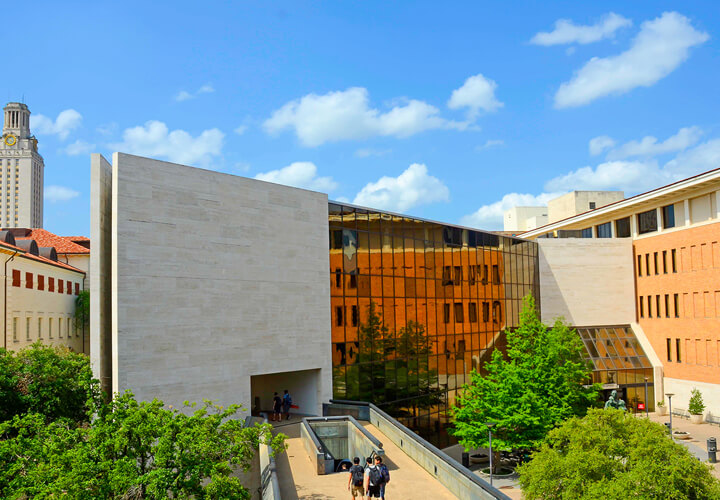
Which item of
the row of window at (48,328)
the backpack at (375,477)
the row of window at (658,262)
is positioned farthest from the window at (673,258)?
the row of window at (48,328)

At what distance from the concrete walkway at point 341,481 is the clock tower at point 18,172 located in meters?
154

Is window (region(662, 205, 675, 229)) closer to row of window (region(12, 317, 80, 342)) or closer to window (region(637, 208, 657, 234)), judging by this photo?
window (region(637, 208, 657, 234))

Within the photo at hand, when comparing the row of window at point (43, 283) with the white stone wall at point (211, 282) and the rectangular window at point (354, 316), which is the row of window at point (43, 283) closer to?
the white stone wall at point (211, 282)

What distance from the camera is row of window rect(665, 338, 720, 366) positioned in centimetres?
4275

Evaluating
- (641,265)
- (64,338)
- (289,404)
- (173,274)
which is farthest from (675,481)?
(64,338)

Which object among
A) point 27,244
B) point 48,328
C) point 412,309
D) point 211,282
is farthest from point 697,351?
point 27,244

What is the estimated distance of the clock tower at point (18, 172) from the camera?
15125 centimetres

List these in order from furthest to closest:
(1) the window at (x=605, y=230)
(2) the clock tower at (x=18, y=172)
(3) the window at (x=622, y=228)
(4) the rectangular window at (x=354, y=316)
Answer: (2) the clock tower at (x=18, y=172) < (1) the window at (x=605, y=230) < (3) the window at (x=622, y=228) < (4) the rectangular window at (x=354, y=316)

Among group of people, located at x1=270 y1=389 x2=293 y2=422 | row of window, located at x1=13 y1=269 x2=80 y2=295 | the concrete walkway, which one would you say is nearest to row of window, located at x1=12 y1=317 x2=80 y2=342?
row of window, located at x1=13 y1=269 x2=80 y2=295

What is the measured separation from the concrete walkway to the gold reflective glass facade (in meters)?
9.66

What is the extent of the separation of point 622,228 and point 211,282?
39.1 metres

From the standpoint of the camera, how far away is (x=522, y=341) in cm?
3947

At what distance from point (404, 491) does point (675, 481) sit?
31.9 ft

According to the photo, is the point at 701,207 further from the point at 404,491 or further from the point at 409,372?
the point at 404,491
